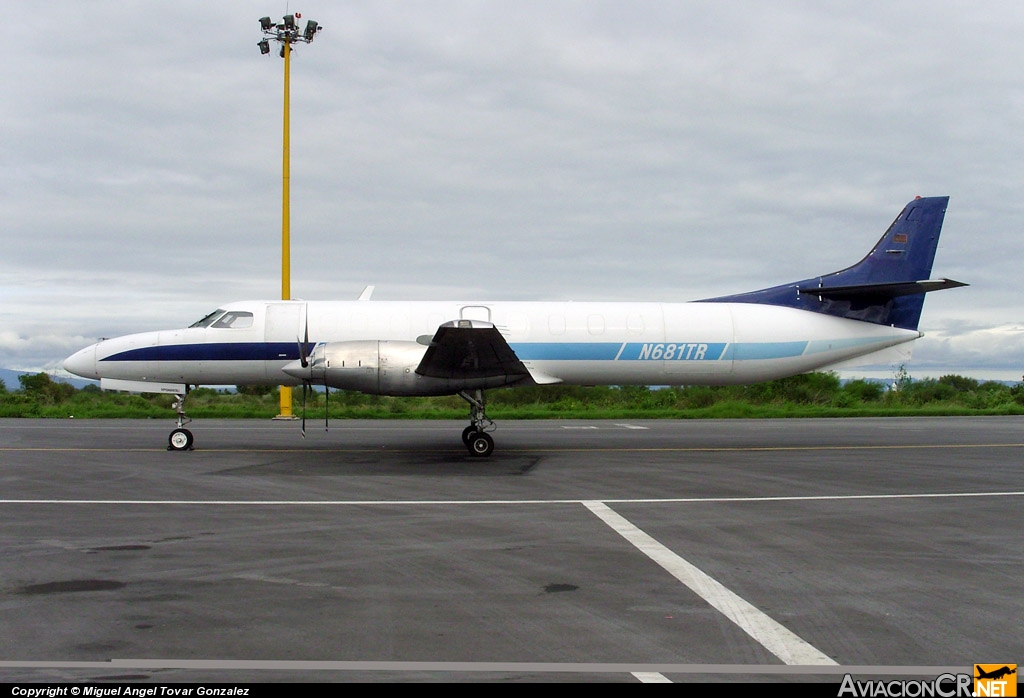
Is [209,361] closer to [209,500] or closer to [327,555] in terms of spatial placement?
[209,500]

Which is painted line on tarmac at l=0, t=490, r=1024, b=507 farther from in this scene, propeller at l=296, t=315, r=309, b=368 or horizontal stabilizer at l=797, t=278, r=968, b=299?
horizontal stabilizer at l=797, t=278, r=968, b=299

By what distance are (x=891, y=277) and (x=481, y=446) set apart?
10.3m

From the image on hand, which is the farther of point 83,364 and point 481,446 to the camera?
point 83,364

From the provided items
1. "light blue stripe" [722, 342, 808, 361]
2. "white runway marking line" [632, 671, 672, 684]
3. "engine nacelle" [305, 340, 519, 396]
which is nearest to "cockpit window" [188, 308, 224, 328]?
"engine nacelle" [305, 340, 519, 396]

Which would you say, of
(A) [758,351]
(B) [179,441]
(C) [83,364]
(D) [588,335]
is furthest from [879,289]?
(C) [83,364]

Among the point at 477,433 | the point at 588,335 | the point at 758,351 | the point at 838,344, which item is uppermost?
the point at 588,335

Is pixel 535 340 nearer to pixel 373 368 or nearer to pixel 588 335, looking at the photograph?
pixel 588 335

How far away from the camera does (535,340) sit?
17.3 m

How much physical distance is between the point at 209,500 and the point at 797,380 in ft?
114

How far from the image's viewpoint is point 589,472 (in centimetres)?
1376

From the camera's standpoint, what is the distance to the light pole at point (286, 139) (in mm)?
27594

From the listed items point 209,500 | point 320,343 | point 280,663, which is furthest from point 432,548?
point 320,343

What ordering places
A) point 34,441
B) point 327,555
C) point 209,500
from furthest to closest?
point 34,441 → point 209,500 → point 327,555

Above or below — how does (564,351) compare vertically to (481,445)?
above
